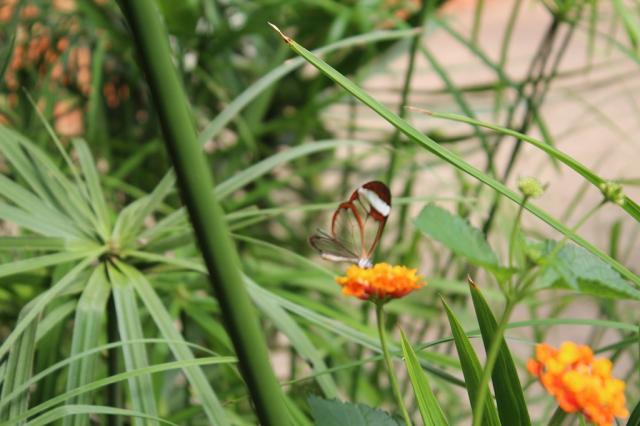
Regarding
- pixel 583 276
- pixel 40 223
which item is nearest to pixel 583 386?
pixel 583 276

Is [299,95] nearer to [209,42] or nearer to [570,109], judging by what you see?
[209,42]

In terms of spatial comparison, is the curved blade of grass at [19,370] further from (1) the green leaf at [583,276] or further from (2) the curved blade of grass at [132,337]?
(1) the green leaf at [583,276]

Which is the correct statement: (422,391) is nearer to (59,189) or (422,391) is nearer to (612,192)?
(612,192)

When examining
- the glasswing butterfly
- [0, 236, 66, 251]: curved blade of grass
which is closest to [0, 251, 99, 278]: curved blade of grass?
[0, 236, 66, 251]: curved blade of grass

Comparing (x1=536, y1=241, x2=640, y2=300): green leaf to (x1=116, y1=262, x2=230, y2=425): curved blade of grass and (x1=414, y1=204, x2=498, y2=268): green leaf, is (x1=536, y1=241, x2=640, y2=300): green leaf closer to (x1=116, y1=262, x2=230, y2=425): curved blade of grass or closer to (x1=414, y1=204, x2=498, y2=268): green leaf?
(x1=414, y1=204, x2=498, y2=268): green leaf

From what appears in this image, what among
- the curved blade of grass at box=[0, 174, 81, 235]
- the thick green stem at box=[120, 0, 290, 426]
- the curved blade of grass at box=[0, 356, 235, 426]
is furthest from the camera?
the curved blade of grass at box=[0, 174, 81, 235]

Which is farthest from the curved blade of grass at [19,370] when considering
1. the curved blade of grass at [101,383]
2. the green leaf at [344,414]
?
the green leaf at [344,414]
